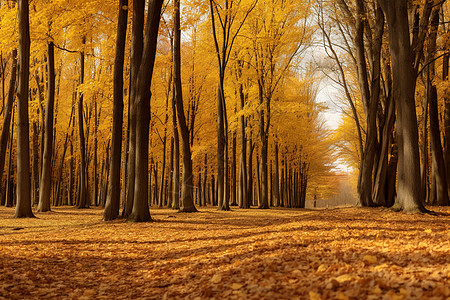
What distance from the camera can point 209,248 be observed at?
6.26m

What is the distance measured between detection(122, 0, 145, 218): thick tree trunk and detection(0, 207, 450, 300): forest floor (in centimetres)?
309

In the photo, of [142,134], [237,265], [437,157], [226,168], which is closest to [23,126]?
[142,134]

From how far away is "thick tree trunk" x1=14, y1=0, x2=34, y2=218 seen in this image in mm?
11961

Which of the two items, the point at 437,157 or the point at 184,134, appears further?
the point at 437,157

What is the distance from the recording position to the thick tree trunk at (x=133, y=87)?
35.8 feet

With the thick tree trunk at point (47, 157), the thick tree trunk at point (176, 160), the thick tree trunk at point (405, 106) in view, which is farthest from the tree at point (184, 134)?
the thick tree trunk at point (405, 106)

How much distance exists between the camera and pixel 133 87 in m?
11.3

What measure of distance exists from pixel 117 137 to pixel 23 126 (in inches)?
134

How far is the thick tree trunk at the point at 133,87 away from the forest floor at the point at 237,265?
10.1 ft

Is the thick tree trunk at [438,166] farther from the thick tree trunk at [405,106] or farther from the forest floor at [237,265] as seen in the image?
the forest floor at [237,265]

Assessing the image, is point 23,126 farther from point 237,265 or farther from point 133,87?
point 237,265

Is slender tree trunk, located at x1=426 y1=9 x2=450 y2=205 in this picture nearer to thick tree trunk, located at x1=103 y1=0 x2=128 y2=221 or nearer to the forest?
the forest

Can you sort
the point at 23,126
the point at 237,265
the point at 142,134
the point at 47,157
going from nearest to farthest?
the point at 237,265 < the point at 142,134 < the point at 23,126 < the point at 47,157

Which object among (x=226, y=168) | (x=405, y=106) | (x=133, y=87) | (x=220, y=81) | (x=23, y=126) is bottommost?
(x=226, y=168)
